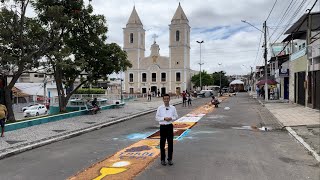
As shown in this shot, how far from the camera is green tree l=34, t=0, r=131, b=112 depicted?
878 inches

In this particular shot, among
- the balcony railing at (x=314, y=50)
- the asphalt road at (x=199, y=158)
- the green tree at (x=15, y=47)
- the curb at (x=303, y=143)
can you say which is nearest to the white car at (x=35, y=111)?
the green tree at (x=15, y=47)

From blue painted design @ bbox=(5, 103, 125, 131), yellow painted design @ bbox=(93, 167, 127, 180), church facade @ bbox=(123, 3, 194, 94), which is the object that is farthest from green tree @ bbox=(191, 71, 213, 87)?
yellow painted design @ bbox=(93, 167, 127, 180)

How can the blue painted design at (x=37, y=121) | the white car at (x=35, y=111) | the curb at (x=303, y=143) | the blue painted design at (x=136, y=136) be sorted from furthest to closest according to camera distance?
the white car at (x=35, y=111) → the blue painted design at (x=37, y=121) → the blue painted design at (x=136, y=136) → the curb at (x=303, y=143)

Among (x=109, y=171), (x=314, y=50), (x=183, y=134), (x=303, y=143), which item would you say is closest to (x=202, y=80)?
(x=314, y=50)

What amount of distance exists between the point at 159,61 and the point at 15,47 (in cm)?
8150

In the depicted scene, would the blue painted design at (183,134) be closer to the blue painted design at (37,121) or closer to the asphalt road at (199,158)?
the asphalt road at (199,158)

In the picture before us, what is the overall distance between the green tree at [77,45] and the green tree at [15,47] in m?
1.19

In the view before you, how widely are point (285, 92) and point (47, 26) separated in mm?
29605

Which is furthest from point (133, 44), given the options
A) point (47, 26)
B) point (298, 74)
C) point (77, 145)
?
point (77, 145)

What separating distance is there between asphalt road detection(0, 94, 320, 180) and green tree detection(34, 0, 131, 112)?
9.65m

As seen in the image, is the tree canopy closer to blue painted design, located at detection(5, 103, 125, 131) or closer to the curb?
blue painted design, located at detection(5, 103, 125, 131)

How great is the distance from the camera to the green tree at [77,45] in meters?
22.3

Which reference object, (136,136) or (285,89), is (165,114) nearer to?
(136,136)

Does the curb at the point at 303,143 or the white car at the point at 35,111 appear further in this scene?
the white car at the point at 35,111
